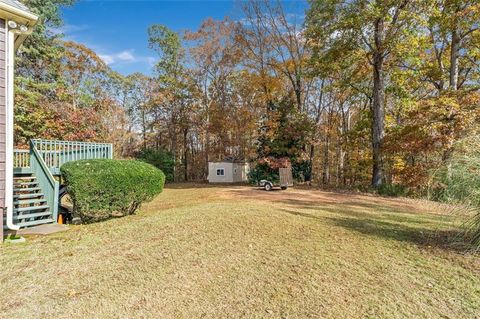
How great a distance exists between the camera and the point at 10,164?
15.1 ft

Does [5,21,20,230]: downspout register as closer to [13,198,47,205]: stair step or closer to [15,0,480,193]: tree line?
[13,198,47,205]: stair step

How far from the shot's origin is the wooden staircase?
5.36 meters

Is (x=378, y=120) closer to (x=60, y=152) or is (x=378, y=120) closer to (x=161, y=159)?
(x=60, y=152)

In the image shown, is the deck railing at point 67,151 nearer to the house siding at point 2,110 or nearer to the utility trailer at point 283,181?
the house siding at point 2,110

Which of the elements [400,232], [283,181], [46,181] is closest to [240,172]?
[283,181]

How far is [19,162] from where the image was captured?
7.52m

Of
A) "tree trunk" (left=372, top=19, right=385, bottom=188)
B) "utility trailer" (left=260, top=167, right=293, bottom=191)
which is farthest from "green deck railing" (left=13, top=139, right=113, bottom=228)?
"tree trunk" (left=372, top=19, right=385, bottom=188)

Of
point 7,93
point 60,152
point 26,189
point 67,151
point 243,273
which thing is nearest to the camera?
point 243,273

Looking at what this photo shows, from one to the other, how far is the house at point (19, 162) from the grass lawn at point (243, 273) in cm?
107

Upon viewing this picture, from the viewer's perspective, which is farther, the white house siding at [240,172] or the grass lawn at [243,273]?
the white house siding at [240,172]

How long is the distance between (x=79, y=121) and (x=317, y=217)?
14.1m

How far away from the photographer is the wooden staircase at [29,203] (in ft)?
17.6

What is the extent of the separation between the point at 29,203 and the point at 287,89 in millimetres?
17277

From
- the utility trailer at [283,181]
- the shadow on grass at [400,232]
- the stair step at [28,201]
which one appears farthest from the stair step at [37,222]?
the utility trailer at [283,181]
